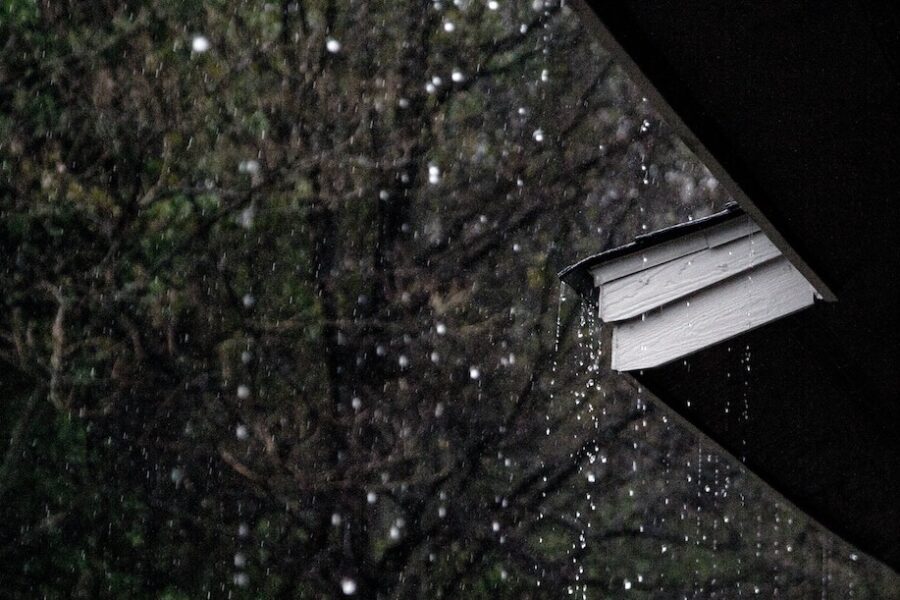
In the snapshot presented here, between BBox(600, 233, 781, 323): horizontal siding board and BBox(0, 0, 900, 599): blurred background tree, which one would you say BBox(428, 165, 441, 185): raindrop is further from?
BBox(600, 233, 781, 323): horizontal siding board

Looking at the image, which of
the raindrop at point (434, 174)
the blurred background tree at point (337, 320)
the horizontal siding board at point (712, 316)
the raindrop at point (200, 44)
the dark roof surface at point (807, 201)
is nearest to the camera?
the dark roof surface at point (807, 201)

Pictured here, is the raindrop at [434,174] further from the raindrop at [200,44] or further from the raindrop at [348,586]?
the raindrop at [348,586]

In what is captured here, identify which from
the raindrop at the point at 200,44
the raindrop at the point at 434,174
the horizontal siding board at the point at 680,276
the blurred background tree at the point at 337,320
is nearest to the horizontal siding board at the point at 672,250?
the horizontal siding board at the point at 680,276

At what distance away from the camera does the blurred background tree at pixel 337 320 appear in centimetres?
793

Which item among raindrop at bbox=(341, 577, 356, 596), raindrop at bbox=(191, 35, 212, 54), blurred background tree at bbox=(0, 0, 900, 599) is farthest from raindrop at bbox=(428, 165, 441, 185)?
raindrop at bbox=(341, 577, 356, 596)

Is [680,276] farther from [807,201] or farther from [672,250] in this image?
[807,201]

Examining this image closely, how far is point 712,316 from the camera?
221 cm

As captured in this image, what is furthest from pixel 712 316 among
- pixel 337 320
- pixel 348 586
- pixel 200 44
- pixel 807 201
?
pixel 200 44

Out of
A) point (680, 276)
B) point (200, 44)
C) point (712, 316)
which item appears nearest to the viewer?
point (712, 316)

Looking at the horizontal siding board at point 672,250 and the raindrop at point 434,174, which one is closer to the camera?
the horizontal siding board at point 672,250

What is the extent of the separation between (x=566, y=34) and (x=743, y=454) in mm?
6843

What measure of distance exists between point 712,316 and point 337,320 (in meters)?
6.27

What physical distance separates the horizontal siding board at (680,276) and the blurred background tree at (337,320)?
588 cm

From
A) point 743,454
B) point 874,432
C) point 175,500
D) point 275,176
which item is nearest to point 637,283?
point 743,454
